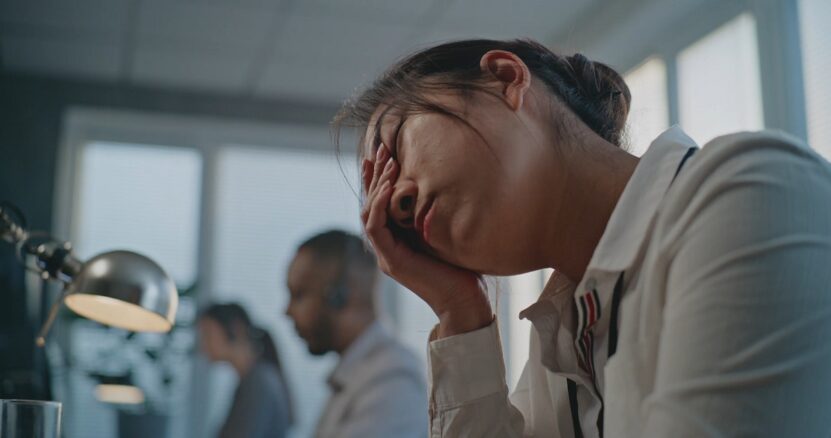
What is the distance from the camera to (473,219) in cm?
94

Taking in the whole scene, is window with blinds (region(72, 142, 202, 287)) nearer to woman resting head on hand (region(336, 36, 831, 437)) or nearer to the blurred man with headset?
the blurred man with headset

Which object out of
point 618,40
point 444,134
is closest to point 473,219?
point 444,134

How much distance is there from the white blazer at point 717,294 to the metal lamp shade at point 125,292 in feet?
2.32

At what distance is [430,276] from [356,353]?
1.69 m

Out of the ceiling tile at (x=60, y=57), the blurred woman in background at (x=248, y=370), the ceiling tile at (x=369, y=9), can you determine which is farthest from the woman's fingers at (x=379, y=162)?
the ceiling tile at (x=60, y=57)

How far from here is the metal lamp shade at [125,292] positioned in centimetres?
134

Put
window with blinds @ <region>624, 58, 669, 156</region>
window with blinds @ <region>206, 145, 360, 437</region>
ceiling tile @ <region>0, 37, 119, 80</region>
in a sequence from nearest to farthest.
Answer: window with blinds @ <region>624, 58, 669, 156</region>
ceiling tile @ <region>0, 37, 119, 80</region>
window with blinds @ <region>206, 145, 360, 437</region>

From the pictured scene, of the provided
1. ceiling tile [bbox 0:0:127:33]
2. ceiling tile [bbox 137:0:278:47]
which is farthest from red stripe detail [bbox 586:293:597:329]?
ceiling tile [bbox 0:0:127:33]

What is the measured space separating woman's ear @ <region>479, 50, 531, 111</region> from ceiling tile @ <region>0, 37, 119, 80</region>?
11.8ft

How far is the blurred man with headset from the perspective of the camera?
2.54 m

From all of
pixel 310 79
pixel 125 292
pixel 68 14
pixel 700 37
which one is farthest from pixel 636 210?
pixel 310 79

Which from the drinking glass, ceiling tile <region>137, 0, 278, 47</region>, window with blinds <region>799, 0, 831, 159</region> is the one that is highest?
ceiling tile <region>137, 0, 278, 47</region>

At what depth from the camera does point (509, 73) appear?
994mm

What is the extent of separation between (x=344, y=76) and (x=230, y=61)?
0.56m
